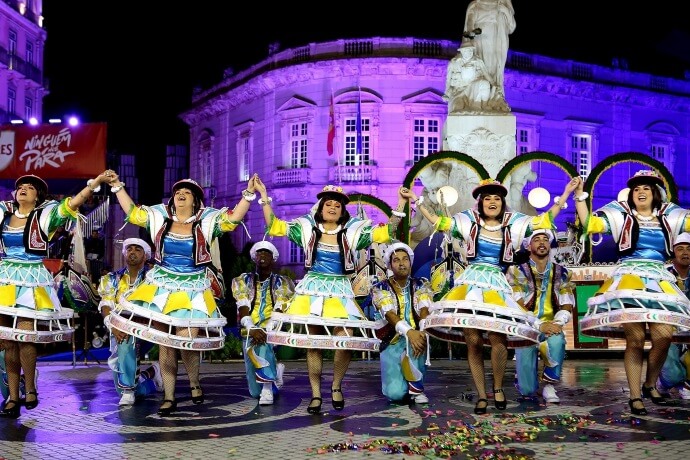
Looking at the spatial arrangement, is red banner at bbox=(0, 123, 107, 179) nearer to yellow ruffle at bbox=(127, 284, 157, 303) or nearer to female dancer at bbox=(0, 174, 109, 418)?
female dancer at bbox=(0, 174, 109, 418)

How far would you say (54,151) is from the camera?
59.9 feet

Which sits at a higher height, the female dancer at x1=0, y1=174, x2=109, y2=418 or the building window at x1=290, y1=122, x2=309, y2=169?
the building window at x1=290, y1=122, x2=309, y2=169

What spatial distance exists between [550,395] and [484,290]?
63.8 inches

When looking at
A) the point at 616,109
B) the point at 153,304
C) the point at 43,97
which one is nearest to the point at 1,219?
the point at 153,304

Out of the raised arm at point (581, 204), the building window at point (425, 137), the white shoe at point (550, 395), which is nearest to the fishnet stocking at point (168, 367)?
the white shoe at point (550, 395)

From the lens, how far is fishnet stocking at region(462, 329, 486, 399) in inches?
347

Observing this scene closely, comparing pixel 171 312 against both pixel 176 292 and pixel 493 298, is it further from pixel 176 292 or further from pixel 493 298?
pixel 493 298

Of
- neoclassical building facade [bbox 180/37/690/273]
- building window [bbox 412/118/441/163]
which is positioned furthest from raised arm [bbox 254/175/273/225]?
building window [bbox 412/118/441/163]

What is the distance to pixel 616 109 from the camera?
4159 cm

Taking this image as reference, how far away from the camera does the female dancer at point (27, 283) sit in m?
8.66

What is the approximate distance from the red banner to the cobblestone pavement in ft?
25.9

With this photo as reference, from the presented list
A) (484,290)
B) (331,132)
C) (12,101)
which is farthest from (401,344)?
(12,101)

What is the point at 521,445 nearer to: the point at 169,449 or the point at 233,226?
the point at 169,449

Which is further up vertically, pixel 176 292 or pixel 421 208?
pixel 421 208
